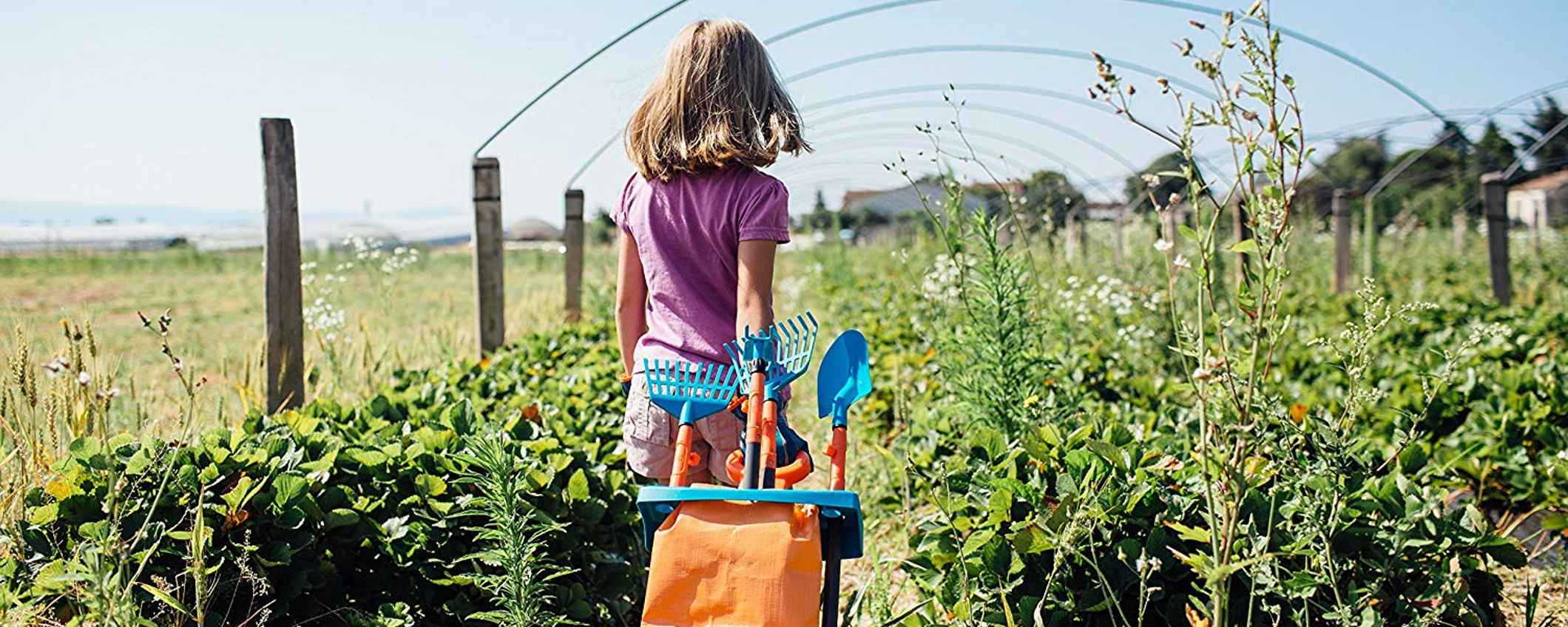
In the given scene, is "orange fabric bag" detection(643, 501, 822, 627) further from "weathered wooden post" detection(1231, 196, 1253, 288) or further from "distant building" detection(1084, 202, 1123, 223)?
"distant building" detection(1084, 202, 1123, 223)

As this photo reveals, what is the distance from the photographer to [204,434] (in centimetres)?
262

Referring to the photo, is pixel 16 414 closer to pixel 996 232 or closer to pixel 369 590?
pixel 369 590

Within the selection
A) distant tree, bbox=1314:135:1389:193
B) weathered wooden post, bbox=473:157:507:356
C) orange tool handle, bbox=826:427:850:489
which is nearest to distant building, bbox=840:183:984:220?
weathered wooden post, bbox=473:157:507:356

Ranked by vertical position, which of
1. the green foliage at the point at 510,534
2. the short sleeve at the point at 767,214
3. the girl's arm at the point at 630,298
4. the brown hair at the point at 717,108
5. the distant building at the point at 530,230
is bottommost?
the green foliage at the point at 510,534

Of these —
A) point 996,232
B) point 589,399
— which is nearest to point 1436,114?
point 996,232

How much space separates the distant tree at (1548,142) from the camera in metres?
9.98

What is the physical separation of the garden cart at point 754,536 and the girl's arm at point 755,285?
0.25 m

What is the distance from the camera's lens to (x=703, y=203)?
7.94 feet

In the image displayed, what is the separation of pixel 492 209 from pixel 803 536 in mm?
4334

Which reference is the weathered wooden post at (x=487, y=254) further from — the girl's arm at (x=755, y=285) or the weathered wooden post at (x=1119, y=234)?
the weathered wooden post at (x=1119, y=234)

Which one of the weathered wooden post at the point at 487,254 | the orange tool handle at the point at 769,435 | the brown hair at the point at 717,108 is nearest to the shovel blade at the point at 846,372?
the orange tool handle at the point at 769,435

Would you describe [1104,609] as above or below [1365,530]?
below

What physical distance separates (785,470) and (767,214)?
57cm

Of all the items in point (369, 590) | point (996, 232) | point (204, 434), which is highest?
point (996, 232)
